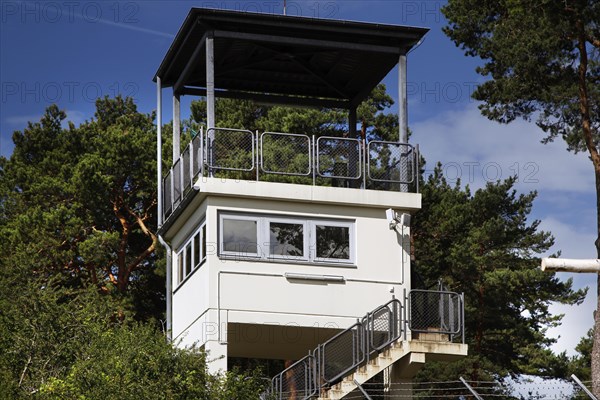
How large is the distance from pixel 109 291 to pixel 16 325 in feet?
69.4

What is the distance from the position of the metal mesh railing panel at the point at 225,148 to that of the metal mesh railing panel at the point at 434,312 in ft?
14.5

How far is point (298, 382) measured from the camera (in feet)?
94.1

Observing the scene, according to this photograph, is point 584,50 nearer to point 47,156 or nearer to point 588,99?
point 588,99

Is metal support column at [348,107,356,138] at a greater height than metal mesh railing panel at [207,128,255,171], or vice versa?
metal support column at [348,107,356,138]

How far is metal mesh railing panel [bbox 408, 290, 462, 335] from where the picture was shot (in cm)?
2916

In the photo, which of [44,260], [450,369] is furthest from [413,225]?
[44,260]

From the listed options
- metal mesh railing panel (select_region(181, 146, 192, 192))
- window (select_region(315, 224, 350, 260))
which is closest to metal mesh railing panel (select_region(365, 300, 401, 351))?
window (select_region(315, 224, 350, 260))

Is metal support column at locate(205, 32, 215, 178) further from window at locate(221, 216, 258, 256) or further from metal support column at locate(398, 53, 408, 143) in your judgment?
metal support column at locate(398, 53, 408, 143)

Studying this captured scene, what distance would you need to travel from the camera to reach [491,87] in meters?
40.8

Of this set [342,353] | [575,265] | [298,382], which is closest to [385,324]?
[342,353]

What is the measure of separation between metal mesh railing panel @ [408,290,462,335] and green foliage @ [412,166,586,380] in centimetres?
1625

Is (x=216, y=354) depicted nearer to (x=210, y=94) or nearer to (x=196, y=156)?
(x=196, y=156)

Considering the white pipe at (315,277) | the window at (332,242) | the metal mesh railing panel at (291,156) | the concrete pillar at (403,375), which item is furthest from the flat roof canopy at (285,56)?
the concrete pillar at (403,375)

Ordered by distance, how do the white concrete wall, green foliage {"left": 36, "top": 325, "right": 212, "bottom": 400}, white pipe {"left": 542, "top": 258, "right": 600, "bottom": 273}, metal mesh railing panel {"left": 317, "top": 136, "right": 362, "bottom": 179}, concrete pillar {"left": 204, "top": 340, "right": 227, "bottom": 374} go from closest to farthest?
white pipe {"left": 542, "top": 258, "right": 600, "bottom": 273} < green foliage {"left": 36, "top": 325, "right": 212, "bottom": 400} < concrete pillar {"left": 204, "top": 340, "right": 227, "bottom": 374} < the white concrete wall < metal mesh railing panel {"left": 317, "top": 136, "right": 362, "bottom": 179}
